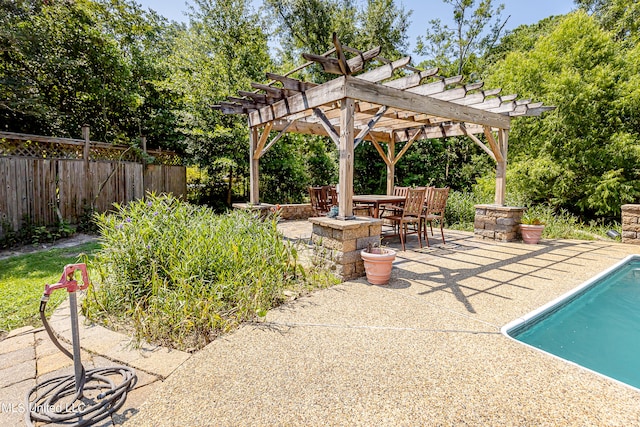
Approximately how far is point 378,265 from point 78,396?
2713mm

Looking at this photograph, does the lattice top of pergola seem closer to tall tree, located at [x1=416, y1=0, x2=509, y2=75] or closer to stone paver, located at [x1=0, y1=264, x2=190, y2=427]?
stone paver, located at [x1=0, y1=264, x2=190, y2=427]

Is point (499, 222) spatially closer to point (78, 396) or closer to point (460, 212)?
point (460, 212)

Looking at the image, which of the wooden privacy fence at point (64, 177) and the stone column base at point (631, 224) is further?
the stone column base at point (631, 224)

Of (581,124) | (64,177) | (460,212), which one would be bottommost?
(460,212)

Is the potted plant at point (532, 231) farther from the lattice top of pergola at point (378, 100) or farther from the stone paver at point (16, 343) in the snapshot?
the stone paver at point (16, 343)

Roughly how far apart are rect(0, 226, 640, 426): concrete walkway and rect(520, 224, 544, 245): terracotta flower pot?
313cm

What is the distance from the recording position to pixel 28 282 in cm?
345

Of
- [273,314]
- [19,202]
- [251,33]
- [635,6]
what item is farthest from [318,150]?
[635,6]

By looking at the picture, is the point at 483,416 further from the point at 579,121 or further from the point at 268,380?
the point at 579,121

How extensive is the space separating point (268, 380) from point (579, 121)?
900 centimetres

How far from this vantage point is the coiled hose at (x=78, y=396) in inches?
59.4

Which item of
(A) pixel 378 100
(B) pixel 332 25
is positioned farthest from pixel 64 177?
(B) pixel 332 25

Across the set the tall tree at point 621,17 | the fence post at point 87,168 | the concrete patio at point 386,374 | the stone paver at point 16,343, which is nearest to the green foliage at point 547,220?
the concrete patio at point 386,374

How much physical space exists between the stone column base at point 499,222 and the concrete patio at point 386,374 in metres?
3.03
